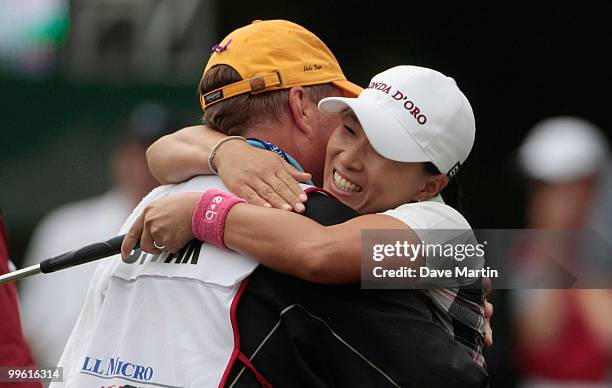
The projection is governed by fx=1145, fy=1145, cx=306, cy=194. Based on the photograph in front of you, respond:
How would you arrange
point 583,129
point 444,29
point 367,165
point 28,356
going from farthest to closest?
point 444,29, point 583,129, point 28,356, point 367,165

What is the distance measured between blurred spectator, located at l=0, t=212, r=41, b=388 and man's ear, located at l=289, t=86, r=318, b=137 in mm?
1319

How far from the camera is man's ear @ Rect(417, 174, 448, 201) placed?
2.75 metres

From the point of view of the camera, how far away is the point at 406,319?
2.43 meters

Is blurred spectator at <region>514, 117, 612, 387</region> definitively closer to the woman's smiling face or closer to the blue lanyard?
the woman's smiling face

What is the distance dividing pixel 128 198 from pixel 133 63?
37.0 inches

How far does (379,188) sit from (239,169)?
34cm

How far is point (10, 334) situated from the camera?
12.1ft

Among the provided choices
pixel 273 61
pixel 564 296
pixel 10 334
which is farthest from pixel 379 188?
pixel 564 296

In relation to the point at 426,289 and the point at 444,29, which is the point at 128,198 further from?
the point at 426,289

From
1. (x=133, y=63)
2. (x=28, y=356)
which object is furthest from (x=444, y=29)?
(x=28, y=356)

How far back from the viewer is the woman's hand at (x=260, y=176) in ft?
8.41

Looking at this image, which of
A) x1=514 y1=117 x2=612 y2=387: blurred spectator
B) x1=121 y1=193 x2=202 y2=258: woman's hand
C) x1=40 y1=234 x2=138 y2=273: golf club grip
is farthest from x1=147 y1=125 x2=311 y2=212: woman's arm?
x1=514 y1=117 x2=612 y2=387: blurred spectator

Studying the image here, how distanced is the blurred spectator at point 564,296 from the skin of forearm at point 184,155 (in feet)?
7.06

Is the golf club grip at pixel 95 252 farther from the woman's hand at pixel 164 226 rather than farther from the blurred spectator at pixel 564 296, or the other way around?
the blurred spectator at pixel 564 296
